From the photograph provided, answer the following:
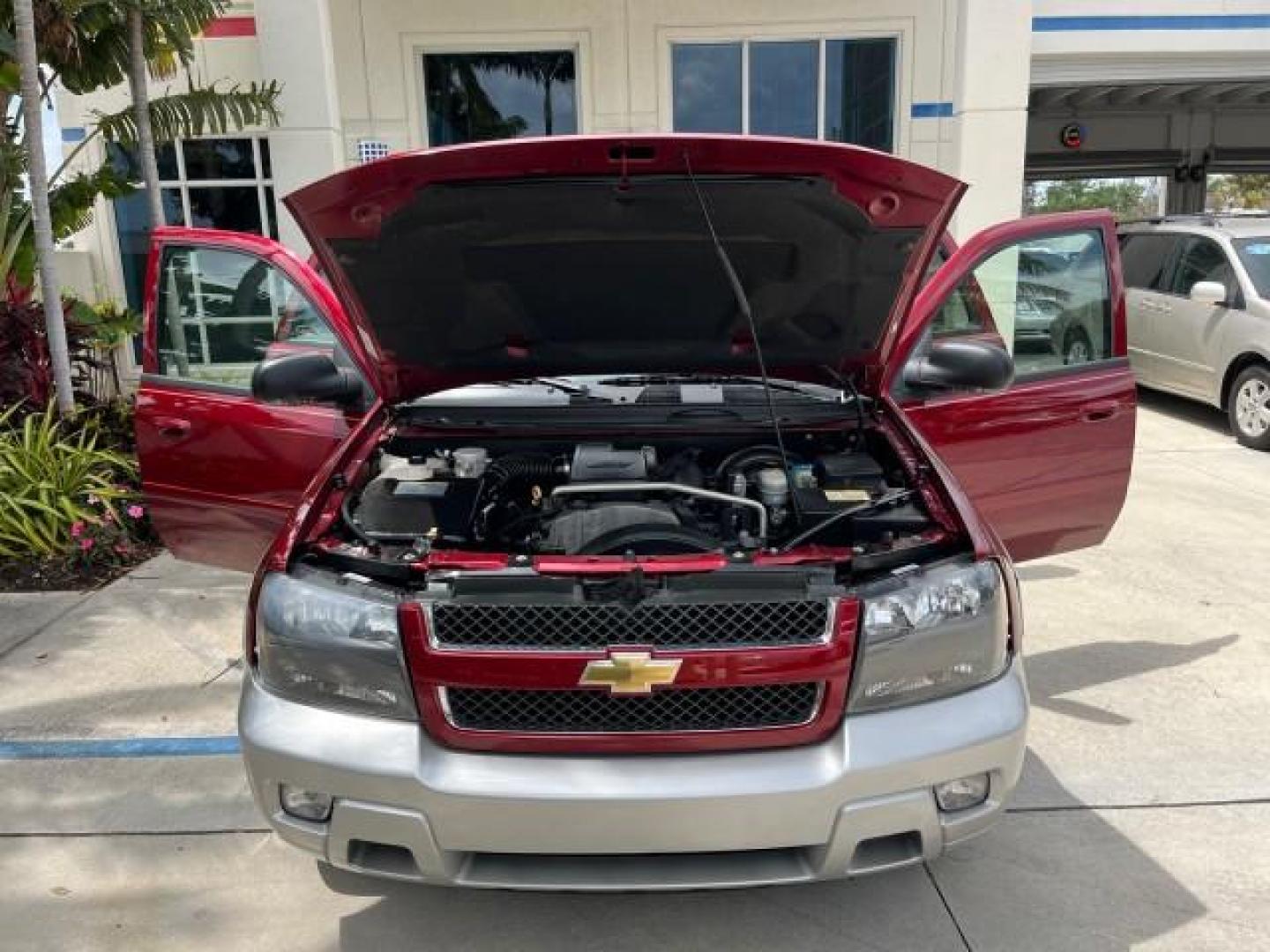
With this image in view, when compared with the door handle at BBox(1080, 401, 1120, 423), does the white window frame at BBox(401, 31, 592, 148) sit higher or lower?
higher

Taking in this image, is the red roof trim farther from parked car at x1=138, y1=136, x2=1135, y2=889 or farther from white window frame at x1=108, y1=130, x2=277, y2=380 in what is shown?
parked car at x1=138, y1=136, x2=1135, y2=889

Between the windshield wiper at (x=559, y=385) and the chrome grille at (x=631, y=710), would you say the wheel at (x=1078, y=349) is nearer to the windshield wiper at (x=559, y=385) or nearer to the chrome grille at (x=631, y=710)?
the windshield wiper at (x=559, y=385)

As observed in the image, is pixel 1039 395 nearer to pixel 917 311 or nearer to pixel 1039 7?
pixel 917 311

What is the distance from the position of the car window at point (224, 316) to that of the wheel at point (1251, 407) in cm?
720

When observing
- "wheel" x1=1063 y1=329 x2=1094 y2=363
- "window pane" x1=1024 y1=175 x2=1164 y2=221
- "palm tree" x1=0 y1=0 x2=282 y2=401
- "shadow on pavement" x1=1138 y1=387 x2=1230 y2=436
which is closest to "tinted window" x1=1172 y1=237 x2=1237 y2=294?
"shadow on pavement" x1=1138 y1=387 x2=1230 y2=436

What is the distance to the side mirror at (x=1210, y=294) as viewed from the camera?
8141 millimetres

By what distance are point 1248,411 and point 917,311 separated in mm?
5867

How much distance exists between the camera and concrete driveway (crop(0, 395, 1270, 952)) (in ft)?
8.43

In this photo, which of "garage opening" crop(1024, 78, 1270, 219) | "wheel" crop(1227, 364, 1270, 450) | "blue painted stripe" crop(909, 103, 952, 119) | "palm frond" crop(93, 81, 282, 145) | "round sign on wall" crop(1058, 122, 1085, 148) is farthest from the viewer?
"round sign on wall" crop(1058, 122, 1085, 148)

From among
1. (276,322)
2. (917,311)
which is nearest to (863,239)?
(917,311)

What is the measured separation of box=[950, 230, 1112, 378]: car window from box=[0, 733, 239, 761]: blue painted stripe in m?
3.35

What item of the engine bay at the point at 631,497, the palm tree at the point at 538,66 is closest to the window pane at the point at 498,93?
the palm tree at the point at 538,66

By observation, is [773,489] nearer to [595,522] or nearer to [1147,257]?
[595,522]

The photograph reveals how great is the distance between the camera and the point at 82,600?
201 inches
